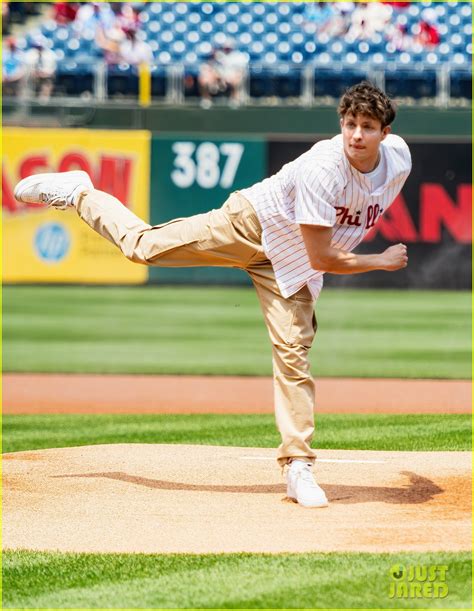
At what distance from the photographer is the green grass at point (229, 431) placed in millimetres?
6777

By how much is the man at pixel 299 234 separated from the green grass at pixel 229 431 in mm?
1750

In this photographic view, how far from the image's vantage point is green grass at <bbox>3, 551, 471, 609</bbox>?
3516 millimetres

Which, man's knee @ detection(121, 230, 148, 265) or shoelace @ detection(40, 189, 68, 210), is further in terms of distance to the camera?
shoelace @ detection(40, 189, 68, 210)

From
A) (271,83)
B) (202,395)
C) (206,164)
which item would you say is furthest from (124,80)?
(202,395)

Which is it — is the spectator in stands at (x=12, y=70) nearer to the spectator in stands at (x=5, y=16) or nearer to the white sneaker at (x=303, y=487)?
the spectator in stands at (x=5, y=16)

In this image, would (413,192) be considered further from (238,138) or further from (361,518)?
(361,518)

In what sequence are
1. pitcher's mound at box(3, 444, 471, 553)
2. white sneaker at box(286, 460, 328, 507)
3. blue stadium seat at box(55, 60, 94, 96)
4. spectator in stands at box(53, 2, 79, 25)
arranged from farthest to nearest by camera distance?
spectator in stands at box(53, 2, 79, 25) → blue stadium seat at box(55, 60, 94, 96) → white sneaker at box(286, 460, 328, 507) → pitcher's mound at box(3, 444, 471, 553)

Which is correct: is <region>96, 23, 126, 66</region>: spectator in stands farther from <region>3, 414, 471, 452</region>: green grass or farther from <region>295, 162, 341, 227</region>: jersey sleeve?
<region>295, 162, 341, 227</region>: jersey sleeve

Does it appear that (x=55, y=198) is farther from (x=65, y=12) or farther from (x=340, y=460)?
(x=65, y=12)

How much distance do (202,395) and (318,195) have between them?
515 centimetres

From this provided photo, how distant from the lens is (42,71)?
18.6 metres

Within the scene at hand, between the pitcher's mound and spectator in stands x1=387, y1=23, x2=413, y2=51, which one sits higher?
spectator in stands x1=387, y1=23, x2=413, y2=51

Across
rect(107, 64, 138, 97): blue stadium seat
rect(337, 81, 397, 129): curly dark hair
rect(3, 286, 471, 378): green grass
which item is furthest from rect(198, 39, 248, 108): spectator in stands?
rect(337, 81, 397, 129): curly dark hair

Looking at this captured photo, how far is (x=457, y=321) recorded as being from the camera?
1468cm
